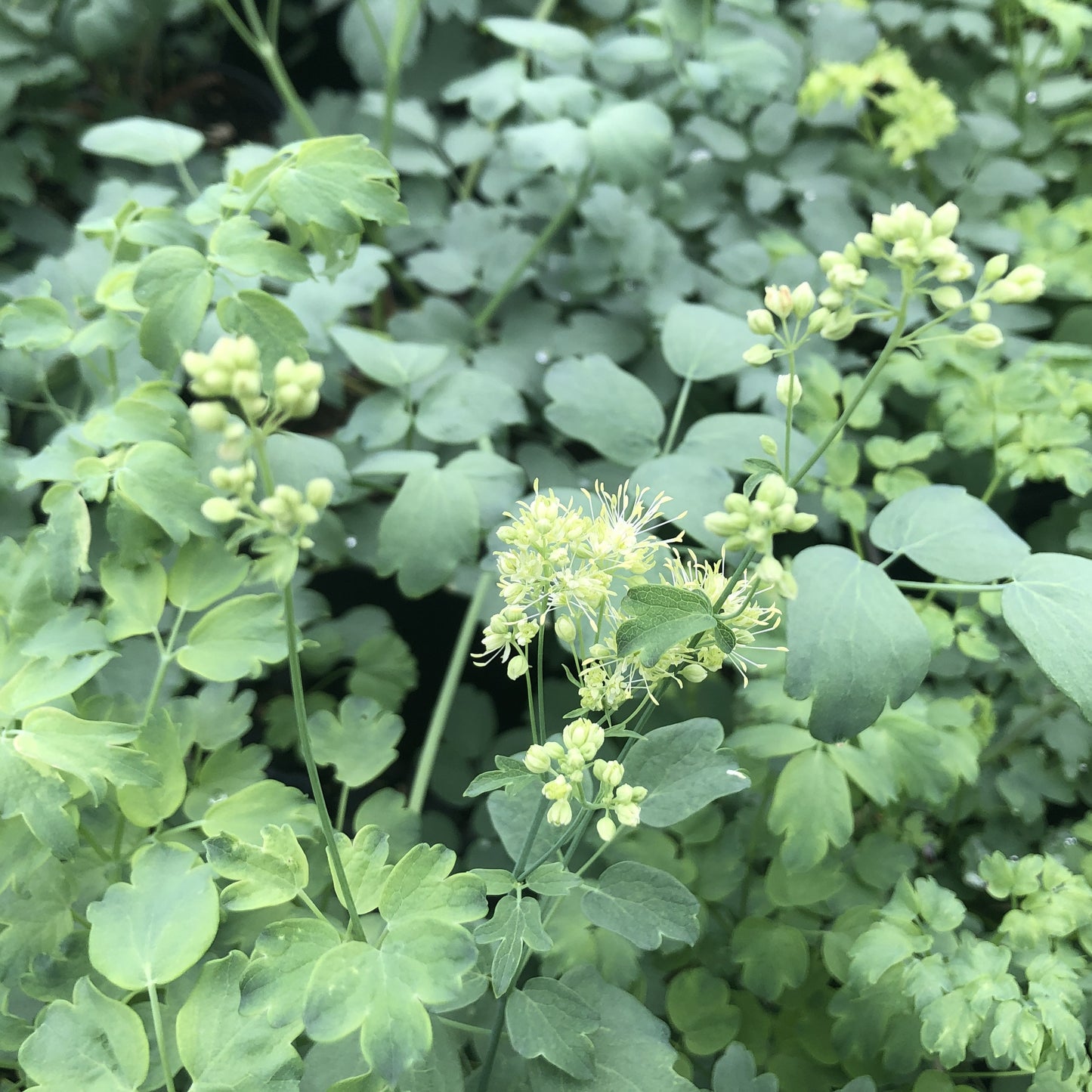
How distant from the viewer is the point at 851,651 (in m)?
0.67

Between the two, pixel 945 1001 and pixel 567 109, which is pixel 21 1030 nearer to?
pixel 945 1001

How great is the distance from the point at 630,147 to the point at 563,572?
0.80m

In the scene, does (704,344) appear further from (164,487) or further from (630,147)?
(164,487)

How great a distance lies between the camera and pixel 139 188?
1.24 m

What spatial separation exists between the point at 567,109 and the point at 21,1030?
49.0 inches

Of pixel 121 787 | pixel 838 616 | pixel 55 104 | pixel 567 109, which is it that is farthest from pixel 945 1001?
pixel 55 104

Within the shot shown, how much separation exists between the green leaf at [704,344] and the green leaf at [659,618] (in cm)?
53

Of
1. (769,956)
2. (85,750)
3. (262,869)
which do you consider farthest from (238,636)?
(769,956)

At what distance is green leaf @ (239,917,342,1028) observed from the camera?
59 centimetres

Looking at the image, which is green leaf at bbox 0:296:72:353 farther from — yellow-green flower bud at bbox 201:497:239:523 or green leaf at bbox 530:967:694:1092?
green leaf at bbox 530:967:694:1092

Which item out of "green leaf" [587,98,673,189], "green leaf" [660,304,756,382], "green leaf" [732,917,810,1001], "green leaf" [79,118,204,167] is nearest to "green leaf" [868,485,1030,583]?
"green leaf" [660,304,756,382]

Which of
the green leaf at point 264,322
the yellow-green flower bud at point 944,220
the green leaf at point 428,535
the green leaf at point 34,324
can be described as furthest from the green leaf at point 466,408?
the yellow-green flower bud at point 944,220

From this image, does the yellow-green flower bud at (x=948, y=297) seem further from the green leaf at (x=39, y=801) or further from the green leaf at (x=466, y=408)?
the green leaf at (x=39, y=801)

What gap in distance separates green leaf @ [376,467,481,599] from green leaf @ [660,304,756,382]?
31cm
